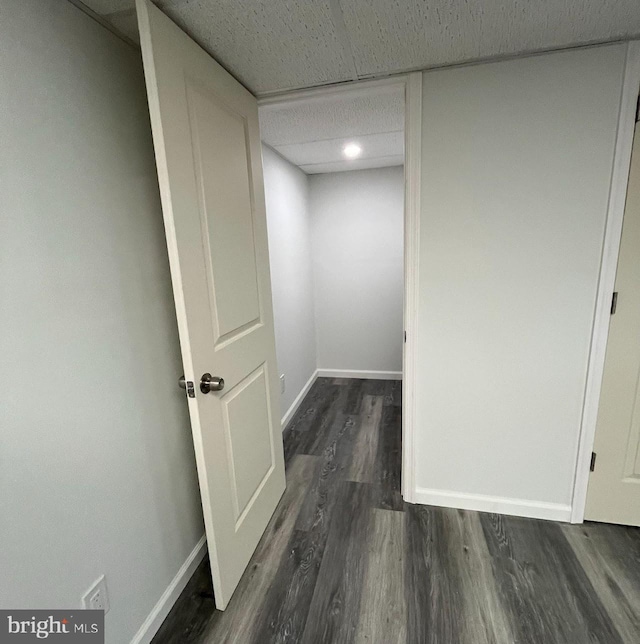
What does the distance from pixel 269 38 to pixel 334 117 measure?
0.80 m

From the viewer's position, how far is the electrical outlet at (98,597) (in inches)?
38.8

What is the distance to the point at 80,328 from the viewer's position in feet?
3.18

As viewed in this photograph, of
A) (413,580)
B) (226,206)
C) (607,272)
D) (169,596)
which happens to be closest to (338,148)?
(226,206)

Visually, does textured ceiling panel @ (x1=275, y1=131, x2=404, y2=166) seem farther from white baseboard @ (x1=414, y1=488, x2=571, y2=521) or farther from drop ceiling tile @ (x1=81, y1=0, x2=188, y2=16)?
white baseboard @ (x1=414, y1=488, x2=571, y2=521)

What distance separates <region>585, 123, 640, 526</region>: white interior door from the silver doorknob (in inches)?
64.7

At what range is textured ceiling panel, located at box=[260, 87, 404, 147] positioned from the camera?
5.33ft

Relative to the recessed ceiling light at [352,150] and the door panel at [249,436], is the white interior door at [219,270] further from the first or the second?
the recessed ceiling light at [352,150]

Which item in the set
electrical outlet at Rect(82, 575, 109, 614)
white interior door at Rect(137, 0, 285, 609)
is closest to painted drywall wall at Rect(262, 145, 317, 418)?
white interior door at Rect(137, 0, 285, 609)

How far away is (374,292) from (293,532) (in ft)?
7.67

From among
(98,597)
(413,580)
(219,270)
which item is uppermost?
(219,270)

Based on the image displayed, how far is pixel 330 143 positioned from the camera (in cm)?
239

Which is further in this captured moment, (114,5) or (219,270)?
(219,270)

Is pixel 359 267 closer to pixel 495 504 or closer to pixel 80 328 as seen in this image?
pixel 495 504

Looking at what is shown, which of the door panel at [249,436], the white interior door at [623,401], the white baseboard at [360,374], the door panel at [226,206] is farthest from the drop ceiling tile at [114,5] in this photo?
the white baseboard at [360,374]
